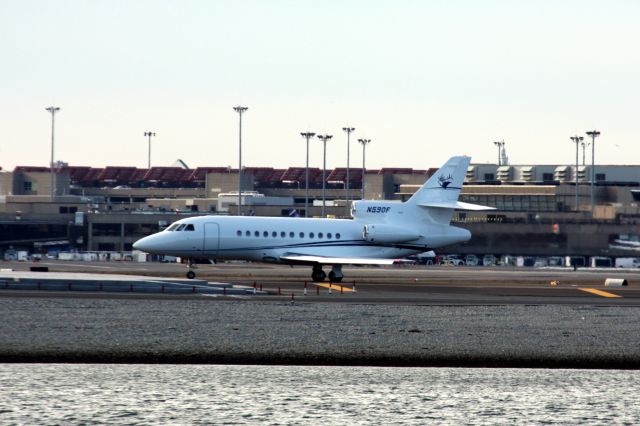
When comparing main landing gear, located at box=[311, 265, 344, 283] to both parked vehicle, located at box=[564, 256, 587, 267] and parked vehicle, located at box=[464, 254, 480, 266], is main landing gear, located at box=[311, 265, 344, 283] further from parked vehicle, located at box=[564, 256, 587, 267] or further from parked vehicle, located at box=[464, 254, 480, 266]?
parked vehicle, located at box=[464, 254, 480, 266]

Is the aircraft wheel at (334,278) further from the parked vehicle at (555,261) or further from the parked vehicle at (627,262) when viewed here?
the parked vehicle at (555,261)

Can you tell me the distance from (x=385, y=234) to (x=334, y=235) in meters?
3.16

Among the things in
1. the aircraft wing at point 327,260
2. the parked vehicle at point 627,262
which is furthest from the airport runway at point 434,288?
the parked vehicle at point 627,262

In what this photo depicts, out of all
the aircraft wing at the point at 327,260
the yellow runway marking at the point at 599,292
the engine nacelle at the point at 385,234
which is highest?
the engine nacelle at the point at 385,234

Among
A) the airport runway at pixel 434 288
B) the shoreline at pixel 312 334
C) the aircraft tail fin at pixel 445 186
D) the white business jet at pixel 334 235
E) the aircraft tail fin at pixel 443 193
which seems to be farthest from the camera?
the aircraft tail fin at pixel 445 186

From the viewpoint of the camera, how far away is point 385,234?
76.9 meters

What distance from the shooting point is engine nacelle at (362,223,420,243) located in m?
76.8

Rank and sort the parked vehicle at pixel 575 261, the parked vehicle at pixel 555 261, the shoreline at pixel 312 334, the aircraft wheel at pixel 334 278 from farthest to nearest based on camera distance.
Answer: the parked vehicle at pixel 555 261 < the parked vehicle at pixel 575 261 < the aircraft wheel at pixel 334 278 < the shoreline at pixel 312 334

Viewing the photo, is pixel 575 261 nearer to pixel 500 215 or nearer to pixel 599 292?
pixel 500 215

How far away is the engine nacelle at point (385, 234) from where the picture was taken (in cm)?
7675

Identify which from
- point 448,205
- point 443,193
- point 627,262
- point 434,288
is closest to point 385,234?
point 448,205

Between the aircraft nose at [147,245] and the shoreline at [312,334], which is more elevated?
the aircraft nose at [147,245]

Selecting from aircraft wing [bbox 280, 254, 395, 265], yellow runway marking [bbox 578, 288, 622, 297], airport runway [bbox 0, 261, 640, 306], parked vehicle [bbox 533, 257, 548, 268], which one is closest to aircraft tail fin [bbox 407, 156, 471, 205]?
airport runway [bbox 0, 261, 640, 306]

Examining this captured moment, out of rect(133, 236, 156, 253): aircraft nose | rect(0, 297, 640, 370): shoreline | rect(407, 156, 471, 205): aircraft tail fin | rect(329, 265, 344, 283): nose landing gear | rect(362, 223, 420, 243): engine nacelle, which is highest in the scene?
rect(407, 156, 471, 205): aircraft tail fin
